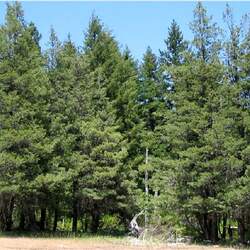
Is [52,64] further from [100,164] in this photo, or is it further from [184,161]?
[184,161]

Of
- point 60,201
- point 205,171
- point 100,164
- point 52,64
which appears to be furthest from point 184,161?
point 52,64

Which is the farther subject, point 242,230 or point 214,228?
point 214,228

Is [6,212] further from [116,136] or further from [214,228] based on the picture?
[214,228]

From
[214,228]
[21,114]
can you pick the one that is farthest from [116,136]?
[214,228]

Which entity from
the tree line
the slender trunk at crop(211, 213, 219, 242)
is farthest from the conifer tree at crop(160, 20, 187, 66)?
the slender trunk at crop(211, 213, 219, 242)

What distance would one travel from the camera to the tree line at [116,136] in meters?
30.4

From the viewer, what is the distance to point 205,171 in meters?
30.3

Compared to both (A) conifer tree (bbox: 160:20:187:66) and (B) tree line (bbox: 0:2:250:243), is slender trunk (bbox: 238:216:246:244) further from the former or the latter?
(A) conifer tree (bbox: 160:20:187:66)

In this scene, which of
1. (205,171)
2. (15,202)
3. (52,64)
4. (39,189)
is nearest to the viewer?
(205,171)

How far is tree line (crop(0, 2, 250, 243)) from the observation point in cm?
3044

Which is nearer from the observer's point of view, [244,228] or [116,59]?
[244,228]

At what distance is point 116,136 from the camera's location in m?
36.8

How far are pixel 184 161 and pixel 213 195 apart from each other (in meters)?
2.73

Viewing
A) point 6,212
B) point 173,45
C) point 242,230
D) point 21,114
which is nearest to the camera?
point 242,230
